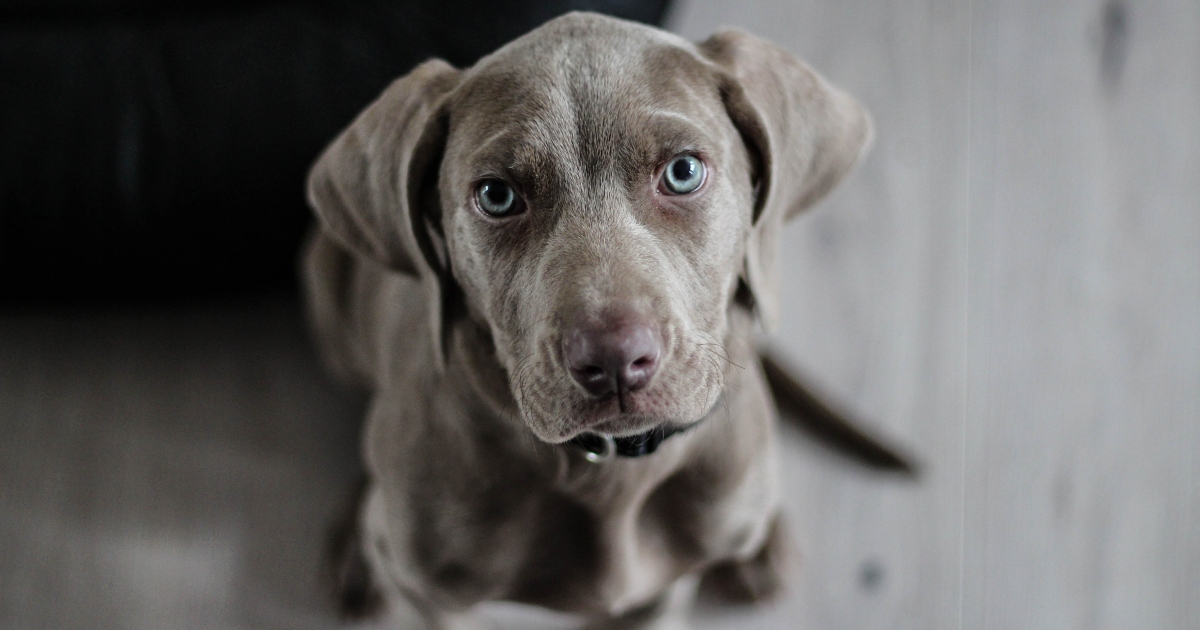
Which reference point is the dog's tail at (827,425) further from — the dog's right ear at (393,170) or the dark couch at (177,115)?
the dog's right ear at (393,170)

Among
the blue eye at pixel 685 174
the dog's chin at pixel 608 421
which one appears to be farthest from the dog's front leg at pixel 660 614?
the blue eye at pixel 685 174

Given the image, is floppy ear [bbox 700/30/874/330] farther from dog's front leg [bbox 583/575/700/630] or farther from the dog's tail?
the dog's tail

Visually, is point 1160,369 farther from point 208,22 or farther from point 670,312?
point 208,22

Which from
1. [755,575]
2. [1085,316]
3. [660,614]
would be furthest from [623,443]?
[1085,316]

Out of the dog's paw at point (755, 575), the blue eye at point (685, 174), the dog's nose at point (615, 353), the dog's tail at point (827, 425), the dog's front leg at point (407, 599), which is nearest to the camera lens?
the dog's nose at point (615, 353)

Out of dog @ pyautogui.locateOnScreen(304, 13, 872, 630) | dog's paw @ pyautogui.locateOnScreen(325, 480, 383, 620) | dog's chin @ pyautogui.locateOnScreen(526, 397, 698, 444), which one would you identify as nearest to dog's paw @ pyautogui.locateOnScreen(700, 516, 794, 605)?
dog @ pyautogui.locateOnScreen(304, 13, 872, 630)

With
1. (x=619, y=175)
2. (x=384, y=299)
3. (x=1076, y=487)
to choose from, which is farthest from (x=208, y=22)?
(x=1076, y=487)

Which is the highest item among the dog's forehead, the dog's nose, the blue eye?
the dog's forehead
